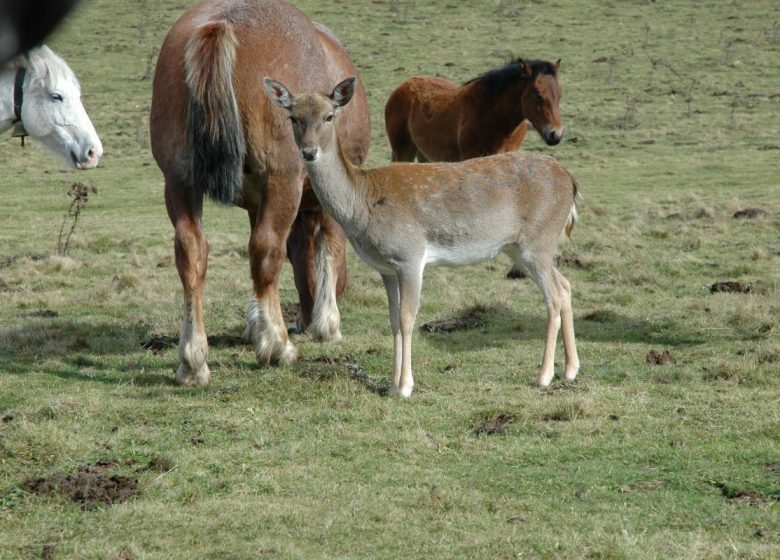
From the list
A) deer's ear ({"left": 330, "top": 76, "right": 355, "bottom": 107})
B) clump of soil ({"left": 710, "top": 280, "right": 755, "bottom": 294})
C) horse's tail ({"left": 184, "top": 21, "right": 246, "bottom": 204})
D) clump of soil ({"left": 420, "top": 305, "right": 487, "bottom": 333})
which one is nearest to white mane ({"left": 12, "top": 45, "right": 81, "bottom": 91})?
horse's tail ({"left": 184, "top": 21, "right": 246, "bottom": 204})

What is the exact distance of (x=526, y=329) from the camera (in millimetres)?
8539

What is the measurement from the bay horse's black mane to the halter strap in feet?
23.0

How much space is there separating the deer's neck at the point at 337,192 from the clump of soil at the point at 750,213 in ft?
30.0

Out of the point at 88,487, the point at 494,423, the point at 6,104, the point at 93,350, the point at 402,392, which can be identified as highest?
the point at 6,104

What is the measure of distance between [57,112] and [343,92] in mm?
1832

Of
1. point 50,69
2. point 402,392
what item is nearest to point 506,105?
point 402,392

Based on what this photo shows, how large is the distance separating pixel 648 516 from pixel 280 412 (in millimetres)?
2440

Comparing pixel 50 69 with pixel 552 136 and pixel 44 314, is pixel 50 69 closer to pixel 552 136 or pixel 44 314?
pixel 44 314

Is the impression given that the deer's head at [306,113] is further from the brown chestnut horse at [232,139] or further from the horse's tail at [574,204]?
the horse's tail at [574,204]

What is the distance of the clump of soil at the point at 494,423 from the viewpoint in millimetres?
5547

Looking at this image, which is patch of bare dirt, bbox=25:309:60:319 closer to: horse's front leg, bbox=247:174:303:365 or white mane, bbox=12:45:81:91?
horse's front leg, bbox=247:174:303:365

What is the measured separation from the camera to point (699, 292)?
9977mm

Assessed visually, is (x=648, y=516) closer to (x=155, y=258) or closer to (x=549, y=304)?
(x=549, y=304)

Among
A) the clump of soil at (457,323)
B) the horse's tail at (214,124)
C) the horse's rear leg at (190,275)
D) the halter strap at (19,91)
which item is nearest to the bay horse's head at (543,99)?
the clump of soil at (457,323)
